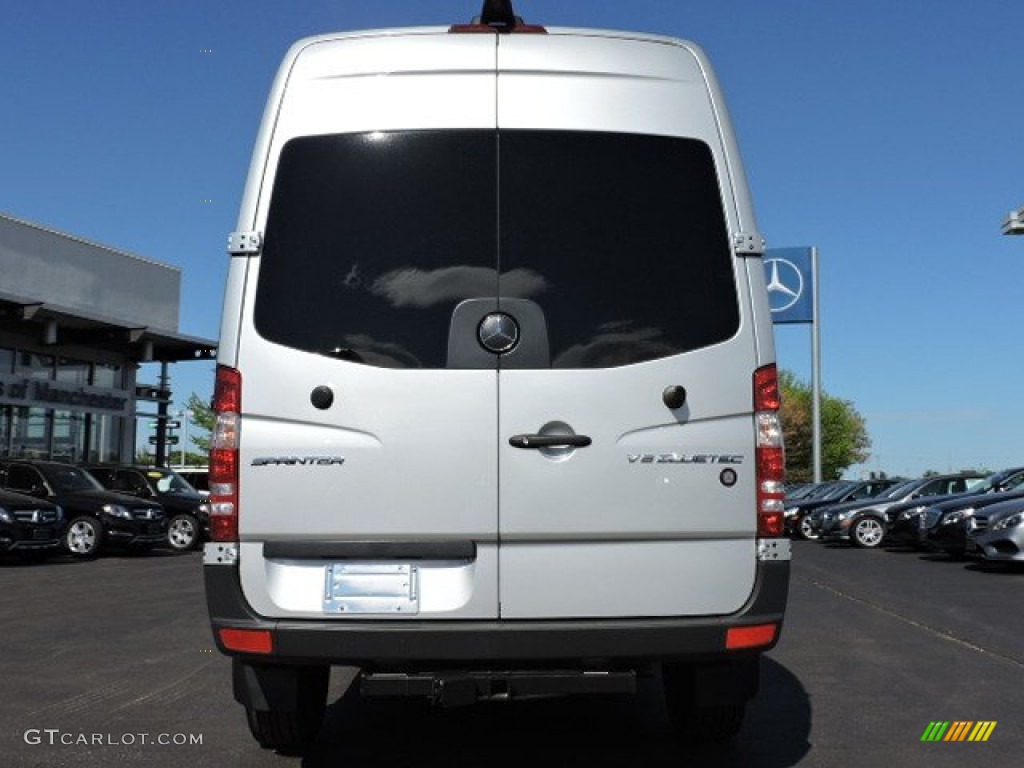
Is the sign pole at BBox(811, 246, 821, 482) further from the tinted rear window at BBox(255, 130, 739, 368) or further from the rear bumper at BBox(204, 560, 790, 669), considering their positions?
the rear bumper at BBox(204, 560, 790, 669)

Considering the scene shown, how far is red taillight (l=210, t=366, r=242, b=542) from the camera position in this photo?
3828 mm

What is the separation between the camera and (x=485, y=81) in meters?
4.05

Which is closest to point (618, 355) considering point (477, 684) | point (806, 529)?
point (477, 684)

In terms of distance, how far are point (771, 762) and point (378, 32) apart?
131 inches

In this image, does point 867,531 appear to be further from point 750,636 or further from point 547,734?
point 750,636

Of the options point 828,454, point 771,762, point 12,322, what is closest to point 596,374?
point 771,762

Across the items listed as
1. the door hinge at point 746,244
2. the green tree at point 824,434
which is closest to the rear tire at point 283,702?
the door hinge at point 746,244

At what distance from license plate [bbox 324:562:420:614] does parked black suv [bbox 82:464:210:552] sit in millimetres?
18499

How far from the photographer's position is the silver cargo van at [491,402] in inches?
149

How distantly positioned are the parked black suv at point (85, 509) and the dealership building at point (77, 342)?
7628mm

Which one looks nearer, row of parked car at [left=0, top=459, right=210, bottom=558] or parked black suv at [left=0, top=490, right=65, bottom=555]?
parked black suv at [left=0, top=490, right=65, bottom=555]

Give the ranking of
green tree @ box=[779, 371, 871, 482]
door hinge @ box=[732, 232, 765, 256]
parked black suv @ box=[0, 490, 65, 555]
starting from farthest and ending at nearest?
green tree @ box=[779, 371, 871, 482]
parked black suv @ box=[0, 490, 65, 555]
door hinge @ box=[732, 232, 765, 256]

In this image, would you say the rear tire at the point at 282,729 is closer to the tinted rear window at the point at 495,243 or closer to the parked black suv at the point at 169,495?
the tinted rear window at the point at 495,243

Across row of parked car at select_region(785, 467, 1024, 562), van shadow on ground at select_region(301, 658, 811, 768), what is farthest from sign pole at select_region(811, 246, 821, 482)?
van shadow on ground at select_region(301, 658, 811, 768)
